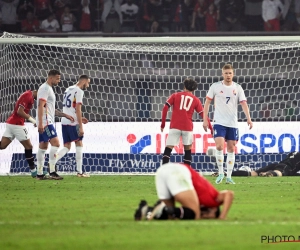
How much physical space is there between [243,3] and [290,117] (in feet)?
27.9

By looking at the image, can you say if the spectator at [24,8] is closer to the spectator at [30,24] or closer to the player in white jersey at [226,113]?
the spectator at [30,24]

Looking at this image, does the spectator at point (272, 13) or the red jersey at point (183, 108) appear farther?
the spectator at point (272, 13)

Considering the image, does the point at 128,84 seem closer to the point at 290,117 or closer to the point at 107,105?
the point at 107,105

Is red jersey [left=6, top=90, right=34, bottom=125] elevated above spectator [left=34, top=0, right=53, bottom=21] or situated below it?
below

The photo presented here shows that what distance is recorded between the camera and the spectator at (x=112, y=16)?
25922 mm

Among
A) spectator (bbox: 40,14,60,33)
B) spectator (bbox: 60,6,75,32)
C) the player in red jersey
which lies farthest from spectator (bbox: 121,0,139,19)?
the player in red jersey

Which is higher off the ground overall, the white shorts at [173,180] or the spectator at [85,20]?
the spectator at [85,20]

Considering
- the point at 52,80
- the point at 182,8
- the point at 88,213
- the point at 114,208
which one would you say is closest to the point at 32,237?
the point at 88,213

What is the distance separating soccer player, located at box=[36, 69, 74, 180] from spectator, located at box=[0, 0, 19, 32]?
38.6ft

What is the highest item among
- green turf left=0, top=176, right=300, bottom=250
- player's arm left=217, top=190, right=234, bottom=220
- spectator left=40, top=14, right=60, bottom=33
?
spectator left=40, top=14, right=60, bottom=33

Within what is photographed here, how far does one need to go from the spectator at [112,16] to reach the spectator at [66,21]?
104 centimetres


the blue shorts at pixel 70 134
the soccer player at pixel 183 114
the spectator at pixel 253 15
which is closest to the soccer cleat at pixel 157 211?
the soccer player at pixel 183 114

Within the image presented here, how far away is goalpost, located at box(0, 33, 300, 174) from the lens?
17.9 meters

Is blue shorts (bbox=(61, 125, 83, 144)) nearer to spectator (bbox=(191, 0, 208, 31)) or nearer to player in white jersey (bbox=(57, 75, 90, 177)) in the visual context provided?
player in white jersey (bbox=(57, 75, 90, 177))
